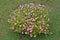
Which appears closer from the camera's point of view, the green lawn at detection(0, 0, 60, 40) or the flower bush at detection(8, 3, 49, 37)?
the flower bush at detection(8, 3, 49, 37)

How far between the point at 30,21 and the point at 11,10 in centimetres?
132

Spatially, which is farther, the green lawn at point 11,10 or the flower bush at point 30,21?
the green lawn at point 11,10

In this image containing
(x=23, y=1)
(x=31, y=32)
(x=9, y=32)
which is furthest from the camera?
(x=23, y=1)

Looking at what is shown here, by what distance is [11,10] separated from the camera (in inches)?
288

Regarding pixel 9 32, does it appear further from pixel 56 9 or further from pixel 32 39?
pixel 56 9

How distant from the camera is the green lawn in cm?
638

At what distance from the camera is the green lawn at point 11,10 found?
6383 millimetres

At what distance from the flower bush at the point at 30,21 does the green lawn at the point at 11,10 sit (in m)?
0.21

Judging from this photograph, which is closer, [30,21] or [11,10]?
[30,21]

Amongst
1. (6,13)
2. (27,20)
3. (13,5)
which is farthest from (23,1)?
(27,20)

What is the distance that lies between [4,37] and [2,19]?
2.75 ft

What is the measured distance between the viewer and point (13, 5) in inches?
297

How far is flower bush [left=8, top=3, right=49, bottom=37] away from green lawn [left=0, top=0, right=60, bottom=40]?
0.68 feet

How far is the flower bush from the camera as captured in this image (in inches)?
243
